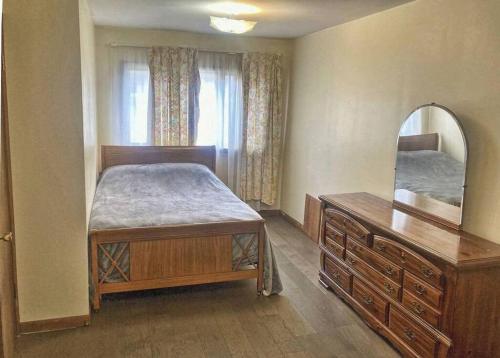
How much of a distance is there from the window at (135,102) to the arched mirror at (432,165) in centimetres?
304

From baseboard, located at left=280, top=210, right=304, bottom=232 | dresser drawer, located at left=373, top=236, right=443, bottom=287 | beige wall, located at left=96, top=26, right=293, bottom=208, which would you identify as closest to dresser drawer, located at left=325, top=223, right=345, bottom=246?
dresser drawer, located at left=373, top=236, right=443, bottom=287

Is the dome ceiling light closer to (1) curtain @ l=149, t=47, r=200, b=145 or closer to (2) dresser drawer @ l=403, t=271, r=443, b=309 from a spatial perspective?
(1) curtain @ l=149, t=47, r=200, b=145

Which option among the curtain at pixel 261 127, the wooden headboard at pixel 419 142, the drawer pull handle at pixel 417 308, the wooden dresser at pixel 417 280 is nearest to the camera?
the wooden dresser at pixel 417 280

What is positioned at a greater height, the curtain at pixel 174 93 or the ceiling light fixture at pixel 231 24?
the ceiling light fixture at pixel 231 24

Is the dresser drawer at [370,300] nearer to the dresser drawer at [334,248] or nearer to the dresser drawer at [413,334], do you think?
the dresser drawer at [413,334]

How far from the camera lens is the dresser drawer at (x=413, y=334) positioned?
7.89ft

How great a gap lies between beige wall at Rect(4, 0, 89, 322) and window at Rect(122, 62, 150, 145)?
240cm

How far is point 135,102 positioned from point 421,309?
3867 millimetres

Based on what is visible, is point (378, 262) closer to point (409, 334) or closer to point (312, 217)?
point (409, 334)

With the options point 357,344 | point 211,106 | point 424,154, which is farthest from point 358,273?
point 211,106

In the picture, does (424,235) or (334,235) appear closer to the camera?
(424,235)

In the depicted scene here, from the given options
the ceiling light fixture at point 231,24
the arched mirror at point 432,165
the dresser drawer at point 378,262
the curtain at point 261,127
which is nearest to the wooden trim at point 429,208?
the arched mirror at point 432,165

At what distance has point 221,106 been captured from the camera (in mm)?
5398

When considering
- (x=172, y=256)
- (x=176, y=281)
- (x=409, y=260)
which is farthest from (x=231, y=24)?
(x=409, y=260)
